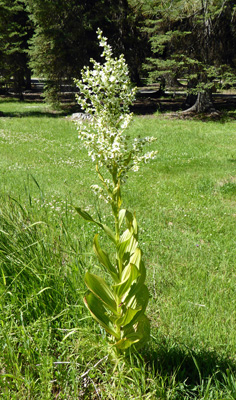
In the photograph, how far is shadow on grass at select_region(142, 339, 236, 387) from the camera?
2.16 metres

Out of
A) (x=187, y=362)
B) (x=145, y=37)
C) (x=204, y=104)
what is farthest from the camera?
(x=145, y=37)

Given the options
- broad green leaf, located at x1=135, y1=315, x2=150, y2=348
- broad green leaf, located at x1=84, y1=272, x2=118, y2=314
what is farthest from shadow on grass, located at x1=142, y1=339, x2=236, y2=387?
broad green leaf, located at x1=84, y1=272, x2=118, y2=314

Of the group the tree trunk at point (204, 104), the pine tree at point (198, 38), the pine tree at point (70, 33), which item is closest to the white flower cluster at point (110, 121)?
the pine tree at point (198, 38)

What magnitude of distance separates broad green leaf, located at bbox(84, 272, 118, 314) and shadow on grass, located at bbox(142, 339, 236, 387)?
20.5 inches

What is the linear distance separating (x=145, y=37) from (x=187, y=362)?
19.2 m

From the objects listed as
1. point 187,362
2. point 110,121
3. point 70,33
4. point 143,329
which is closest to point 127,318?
point 143,329

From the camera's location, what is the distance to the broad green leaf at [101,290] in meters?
1.87

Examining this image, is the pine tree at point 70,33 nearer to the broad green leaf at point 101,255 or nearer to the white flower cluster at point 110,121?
the white flower cluster at point 110,121

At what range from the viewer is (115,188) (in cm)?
183

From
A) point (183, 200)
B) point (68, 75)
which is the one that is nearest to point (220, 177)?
point (183, 200)

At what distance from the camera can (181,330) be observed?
2.63 meters

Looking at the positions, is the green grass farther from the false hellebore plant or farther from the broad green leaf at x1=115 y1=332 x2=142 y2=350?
the false hellebore plant

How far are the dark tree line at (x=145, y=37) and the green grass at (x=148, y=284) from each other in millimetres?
8169

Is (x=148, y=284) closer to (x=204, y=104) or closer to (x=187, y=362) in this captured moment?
(x=187, y=362)
